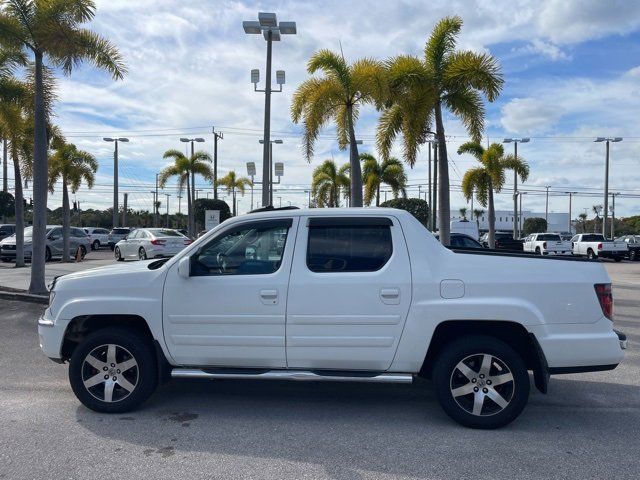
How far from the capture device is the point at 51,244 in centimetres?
2562

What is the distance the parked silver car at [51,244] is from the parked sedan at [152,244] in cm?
247

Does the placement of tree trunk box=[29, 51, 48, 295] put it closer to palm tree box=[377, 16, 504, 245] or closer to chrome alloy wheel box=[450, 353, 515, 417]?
palm tree box=[377, 16, 504, 245]

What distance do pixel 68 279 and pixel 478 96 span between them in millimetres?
13673

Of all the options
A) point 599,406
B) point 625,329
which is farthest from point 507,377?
point 625,329

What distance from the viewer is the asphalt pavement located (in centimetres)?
417

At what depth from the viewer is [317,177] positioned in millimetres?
38438

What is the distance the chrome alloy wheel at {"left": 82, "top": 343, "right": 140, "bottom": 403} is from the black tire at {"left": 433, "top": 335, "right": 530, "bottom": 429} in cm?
275

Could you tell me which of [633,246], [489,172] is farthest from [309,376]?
[633,246]

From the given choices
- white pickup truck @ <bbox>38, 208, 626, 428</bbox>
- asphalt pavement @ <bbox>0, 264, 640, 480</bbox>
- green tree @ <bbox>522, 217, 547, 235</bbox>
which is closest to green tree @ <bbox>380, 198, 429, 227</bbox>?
asphalt pavement @ <bbox>0, 264, 640, 480</bbox>

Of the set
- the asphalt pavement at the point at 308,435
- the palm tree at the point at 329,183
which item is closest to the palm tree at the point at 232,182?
the palm tree at the point at 329,183

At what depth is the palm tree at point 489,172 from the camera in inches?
Answer: 1152

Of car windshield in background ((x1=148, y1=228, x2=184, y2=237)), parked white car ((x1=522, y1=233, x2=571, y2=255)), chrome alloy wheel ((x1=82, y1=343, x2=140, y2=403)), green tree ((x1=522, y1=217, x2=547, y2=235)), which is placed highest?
green tree ((x1=522, y1=217, x2=547, y2=235))

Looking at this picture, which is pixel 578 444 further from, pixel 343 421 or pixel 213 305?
pixel 213 305

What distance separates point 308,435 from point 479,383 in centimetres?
151
